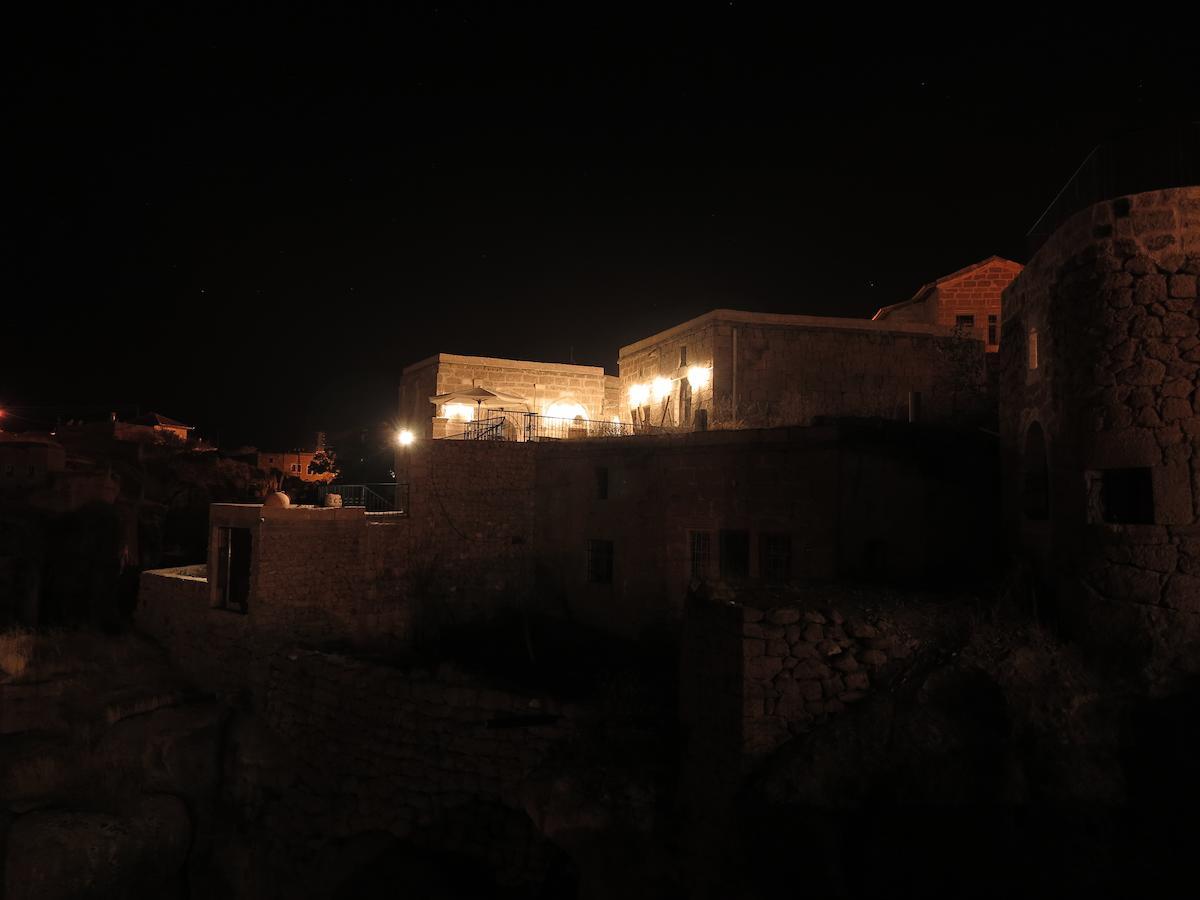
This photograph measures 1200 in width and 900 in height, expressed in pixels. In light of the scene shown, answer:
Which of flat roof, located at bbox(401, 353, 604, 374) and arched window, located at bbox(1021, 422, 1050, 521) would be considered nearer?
arched window, located at bbox(1021, 422, 1050, 521)

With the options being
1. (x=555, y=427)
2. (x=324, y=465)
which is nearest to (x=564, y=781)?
(x=555, y=427)

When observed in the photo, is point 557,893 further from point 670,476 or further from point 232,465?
point 232,465

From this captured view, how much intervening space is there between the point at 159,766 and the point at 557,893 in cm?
788

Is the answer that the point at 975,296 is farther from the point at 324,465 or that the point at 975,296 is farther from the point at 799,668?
the point at 324,465

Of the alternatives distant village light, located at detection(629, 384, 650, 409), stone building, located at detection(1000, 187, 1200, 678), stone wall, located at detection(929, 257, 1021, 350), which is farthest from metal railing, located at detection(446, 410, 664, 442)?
stone building, located at detection(1000, 187, 1200, 678)

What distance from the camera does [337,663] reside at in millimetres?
13016

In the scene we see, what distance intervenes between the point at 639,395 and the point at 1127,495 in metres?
17.7

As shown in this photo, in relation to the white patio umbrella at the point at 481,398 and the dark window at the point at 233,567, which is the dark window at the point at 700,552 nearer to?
the dark window at the point at 233,567

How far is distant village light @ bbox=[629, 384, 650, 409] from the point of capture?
25.5 metres

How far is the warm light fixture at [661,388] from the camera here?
953 inches

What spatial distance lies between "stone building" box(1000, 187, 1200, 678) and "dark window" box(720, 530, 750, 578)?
19.5 ft

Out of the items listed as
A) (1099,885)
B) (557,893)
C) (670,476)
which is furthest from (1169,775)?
(670,476)

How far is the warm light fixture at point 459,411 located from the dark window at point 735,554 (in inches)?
553

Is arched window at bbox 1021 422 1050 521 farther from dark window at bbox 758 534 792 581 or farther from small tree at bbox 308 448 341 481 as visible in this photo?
small tree at bbox 308 448 341 481
